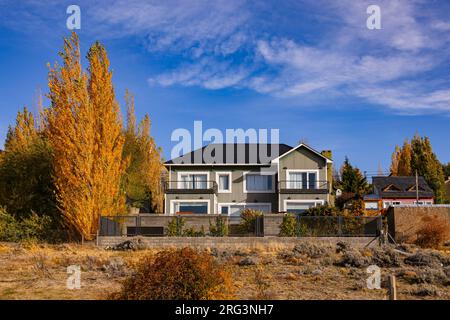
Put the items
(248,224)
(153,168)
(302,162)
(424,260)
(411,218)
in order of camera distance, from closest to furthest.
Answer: (424,260) → (248,224) → (411,218) → (302,162) → (153,168)

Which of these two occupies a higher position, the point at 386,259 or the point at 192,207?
the point at 192,207

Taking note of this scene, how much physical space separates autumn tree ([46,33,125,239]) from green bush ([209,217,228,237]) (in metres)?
5.97

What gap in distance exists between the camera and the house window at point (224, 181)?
151 ft

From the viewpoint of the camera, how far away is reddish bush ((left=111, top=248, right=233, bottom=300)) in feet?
34.1

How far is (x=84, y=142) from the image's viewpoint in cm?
3000

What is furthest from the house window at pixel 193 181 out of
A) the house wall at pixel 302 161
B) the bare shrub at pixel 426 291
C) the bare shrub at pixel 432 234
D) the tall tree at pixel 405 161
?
the tall tree at pixel 405 161

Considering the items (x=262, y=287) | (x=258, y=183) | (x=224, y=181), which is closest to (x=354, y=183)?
(x=258, y=183)

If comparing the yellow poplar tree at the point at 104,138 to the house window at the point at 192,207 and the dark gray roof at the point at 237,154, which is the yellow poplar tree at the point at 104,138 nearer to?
the house window at the point at 192,207

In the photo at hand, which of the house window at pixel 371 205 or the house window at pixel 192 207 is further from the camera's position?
the house window at pixel 371 205

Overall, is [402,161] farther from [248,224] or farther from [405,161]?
[248,224]

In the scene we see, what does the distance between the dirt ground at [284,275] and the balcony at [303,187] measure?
1969 cm

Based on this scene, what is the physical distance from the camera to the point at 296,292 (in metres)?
13.5

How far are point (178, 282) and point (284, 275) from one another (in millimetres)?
6669

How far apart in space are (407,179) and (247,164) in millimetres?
24755
